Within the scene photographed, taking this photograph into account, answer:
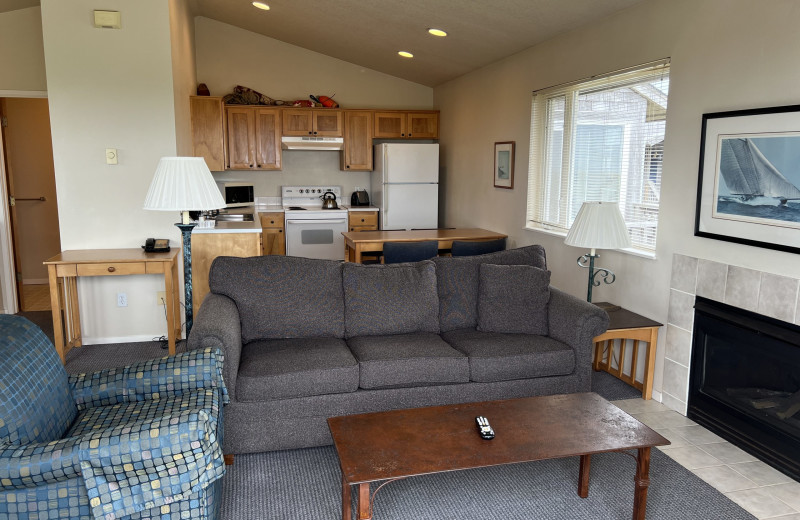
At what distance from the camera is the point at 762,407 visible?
2893 mm

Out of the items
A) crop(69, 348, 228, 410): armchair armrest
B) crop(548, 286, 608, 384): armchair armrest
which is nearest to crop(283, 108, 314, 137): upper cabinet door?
crop(548, 286, 608, 384): armchair armrest

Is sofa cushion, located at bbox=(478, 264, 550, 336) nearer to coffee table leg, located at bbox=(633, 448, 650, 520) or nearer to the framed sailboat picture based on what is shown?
the framed sailboat picture

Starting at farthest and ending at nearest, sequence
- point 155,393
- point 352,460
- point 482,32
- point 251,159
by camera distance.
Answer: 1. point 251,159
2. point 482,32
3. point 155,393
4. point 352,460

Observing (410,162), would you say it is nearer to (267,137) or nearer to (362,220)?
(362,220)

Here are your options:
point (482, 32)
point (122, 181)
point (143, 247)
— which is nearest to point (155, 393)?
point (143, 247)

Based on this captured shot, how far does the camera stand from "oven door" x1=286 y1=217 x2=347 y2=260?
273 inches

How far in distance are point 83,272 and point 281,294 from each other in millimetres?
1743

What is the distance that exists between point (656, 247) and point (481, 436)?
2037 mm

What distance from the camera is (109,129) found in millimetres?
4488

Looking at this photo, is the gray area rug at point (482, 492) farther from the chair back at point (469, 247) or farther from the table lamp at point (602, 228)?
the chair back at point (469, 247)

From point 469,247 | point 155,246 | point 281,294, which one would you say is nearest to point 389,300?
point 281,294

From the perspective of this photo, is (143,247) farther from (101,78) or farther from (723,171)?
(723,171)

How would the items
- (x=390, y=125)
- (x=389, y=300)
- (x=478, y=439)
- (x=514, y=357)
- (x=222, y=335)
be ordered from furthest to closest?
(x=390, y=125) → (x=389, y=300) → (x=514, y=357) → (x=222, y=335) → (x=478, y=439)

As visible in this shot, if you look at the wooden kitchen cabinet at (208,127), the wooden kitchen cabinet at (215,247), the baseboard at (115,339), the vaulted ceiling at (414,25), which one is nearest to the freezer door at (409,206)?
the vaulted ceiling at (414,25)
